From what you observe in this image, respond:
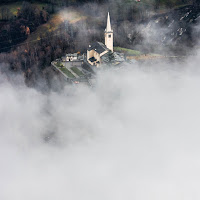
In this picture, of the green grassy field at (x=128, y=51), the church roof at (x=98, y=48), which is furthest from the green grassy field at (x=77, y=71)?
the green grassy field at (x=128, y=51)

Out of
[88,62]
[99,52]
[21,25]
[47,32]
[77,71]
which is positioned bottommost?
[77,71]

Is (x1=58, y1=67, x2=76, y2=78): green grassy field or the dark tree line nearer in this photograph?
(x1=58, y1=67, x2=76, y2=78): green grassy field

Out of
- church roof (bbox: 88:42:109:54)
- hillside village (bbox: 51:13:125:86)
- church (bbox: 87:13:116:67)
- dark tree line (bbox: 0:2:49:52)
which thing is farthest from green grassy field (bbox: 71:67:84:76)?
dark tree line (bbox: 0:2:49:52)

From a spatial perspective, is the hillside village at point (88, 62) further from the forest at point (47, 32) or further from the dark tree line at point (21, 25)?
the dark tree line at point (21, 25)

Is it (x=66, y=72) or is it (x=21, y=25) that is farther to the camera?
(x=21, y=25)

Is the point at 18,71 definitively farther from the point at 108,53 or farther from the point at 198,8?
the point at 198,8

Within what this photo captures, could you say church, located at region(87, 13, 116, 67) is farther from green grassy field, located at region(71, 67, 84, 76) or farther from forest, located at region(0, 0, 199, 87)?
forest, located at region(0, 0, 199, 87)

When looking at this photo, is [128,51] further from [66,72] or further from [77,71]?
[66,72]

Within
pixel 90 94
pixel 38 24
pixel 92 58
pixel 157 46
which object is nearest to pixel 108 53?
pixel 92 58

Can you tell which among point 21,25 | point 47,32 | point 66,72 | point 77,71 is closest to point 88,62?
point 77,71
